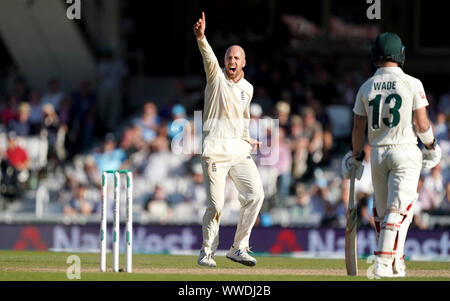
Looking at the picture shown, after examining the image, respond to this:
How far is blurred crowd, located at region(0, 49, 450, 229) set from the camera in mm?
16750

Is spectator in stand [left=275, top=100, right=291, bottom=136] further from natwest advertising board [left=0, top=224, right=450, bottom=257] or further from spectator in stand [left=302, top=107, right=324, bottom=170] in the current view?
natwest advertising board [left=0, top=224, right=450, bottom=257]

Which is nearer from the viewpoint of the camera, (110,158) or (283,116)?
(283,116)

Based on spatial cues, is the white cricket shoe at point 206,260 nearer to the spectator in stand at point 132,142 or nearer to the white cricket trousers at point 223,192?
the white cricket trousers at point 223,192

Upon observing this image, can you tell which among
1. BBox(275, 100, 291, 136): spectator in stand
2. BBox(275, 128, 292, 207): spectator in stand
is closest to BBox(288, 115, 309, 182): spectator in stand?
BBox(275, 128, 292, 207): spectator in stand

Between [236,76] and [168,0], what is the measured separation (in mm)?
13951

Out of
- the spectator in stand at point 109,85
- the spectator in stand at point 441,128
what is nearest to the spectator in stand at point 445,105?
the spectator in stand at point 441,128

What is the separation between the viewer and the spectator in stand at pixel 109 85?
20969 mm

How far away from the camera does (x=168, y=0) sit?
23922mm

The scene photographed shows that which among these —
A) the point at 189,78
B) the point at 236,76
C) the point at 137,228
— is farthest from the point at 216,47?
the point at 236,76

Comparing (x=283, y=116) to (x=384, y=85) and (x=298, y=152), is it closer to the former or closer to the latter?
(x=298, y=152)

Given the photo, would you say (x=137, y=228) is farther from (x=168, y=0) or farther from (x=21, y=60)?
(x=168, y=0)

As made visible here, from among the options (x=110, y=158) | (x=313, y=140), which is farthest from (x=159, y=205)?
(x=313, y=140)

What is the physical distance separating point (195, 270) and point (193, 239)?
623 cm
